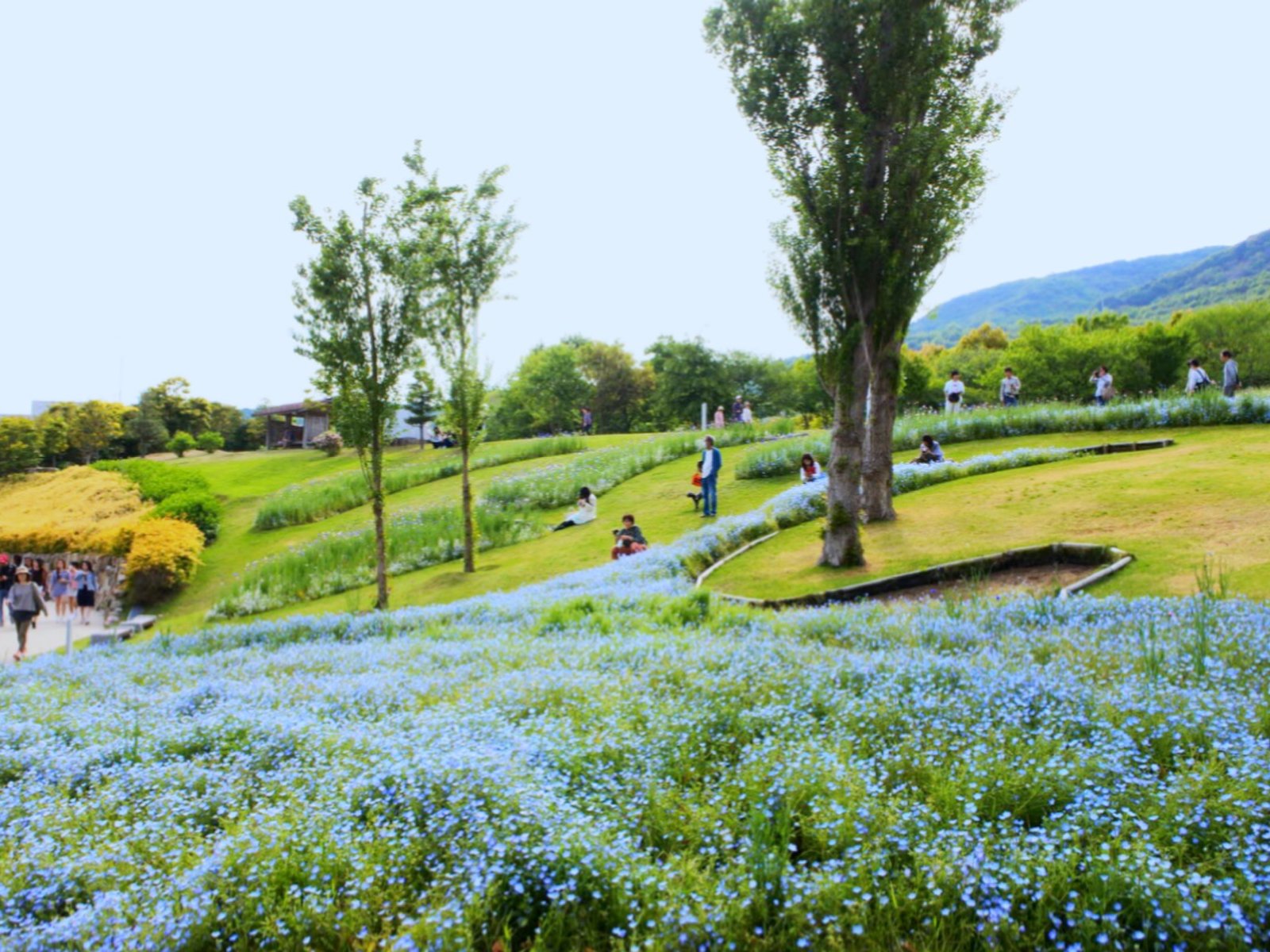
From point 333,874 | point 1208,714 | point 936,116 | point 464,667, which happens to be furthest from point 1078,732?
point 936,116

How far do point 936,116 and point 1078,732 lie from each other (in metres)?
13.4

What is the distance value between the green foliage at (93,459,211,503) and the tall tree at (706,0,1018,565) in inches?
1259

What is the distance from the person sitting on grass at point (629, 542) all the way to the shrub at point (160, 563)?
54.1 ft

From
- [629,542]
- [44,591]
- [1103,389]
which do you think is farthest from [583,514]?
[44,591]

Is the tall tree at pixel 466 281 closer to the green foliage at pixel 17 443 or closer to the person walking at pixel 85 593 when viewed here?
the person walking at pixel 85 593

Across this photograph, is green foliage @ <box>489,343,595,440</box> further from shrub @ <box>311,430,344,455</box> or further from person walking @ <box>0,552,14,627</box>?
person walking @ <box>0,552,14,627</box>

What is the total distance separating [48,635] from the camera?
23.6 m

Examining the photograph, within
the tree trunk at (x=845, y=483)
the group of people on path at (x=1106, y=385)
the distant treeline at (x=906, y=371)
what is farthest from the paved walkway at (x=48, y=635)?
the group of people on path at (x=1106, y=385)

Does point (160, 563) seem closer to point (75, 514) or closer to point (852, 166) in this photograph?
point (75, 514)

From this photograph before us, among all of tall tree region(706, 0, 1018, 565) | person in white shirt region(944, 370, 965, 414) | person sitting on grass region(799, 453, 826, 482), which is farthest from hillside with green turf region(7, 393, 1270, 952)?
person in white shirt region(944, 370, 965, 414)

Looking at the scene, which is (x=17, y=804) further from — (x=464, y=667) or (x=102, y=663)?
(x=102, y=663)

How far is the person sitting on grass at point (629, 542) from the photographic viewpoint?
1739cm

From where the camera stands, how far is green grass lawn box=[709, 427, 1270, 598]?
10.9m

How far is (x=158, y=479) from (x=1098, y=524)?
Answer: 41.3m
